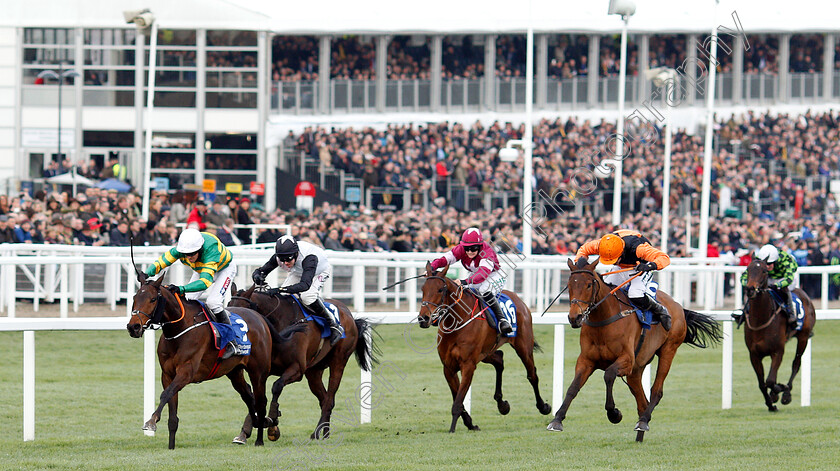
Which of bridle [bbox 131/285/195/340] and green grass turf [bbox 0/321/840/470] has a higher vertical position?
bridle [bbox 131/285/195/340]

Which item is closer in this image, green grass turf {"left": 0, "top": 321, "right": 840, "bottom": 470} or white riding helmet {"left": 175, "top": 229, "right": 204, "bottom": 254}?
green grass turf {"left": 0, "top": 321, "right": 840, "bottom": 470}

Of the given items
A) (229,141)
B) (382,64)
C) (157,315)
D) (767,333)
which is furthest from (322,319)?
(382,64)

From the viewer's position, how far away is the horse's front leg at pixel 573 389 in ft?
25.5

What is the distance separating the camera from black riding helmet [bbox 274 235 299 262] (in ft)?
28.0

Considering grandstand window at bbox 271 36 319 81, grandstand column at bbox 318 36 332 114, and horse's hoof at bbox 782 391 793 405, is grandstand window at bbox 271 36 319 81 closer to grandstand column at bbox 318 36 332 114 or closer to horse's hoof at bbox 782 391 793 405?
grandstand column at bbox 318 36 332 114

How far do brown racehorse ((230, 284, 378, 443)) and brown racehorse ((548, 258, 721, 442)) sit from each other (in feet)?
5.51

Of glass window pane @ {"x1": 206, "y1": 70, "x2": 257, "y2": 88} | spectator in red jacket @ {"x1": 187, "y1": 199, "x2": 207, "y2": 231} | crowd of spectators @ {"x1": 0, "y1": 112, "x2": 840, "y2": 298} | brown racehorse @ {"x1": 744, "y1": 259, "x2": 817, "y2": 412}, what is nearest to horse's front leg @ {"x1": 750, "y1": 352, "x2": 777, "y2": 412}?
brown racehorse @ {"x1": 744, "y1": 259, "x2": 817, "y2": 412}

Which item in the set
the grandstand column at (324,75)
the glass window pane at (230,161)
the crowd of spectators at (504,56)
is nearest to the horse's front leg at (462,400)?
the glass window pane at (230,161)

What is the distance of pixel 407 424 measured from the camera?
9297mm

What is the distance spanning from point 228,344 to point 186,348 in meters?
0.31

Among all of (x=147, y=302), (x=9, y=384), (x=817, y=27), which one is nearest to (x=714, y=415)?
(x=147, y=302)

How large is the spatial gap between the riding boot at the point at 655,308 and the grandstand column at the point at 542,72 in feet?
71.6

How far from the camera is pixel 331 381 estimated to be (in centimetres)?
891

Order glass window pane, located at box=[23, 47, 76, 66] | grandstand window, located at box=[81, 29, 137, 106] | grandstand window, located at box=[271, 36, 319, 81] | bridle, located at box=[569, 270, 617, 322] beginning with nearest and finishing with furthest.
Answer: bridle, located at box=[569, 270, 617, 322] < glass window pane, located at box=[23, 47, 76, 66] < grandstand window, located at box=[81, 29, 137, 106] < grandstand window, located at box=[271, 36, 319, 81]
